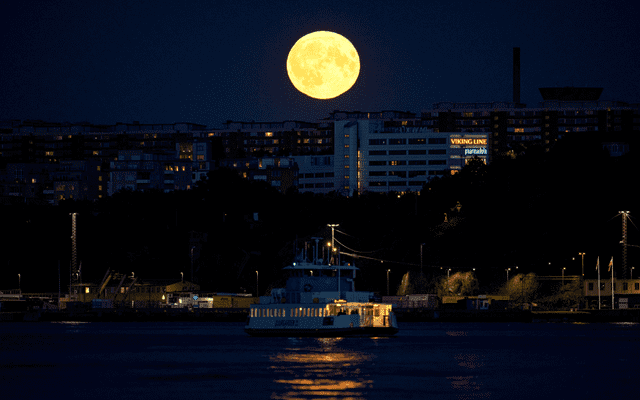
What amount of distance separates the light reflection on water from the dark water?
71 mm

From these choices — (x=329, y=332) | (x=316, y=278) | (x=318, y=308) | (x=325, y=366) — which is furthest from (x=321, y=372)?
(x=316, y=278)

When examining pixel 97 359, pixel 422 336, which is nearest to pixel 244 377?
pixel 97 359

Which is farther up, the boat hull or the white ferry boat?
the white ferry boat

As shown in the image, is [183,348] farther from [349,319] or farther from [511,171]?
[511,171]

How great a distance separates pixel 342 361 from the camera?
243 ft

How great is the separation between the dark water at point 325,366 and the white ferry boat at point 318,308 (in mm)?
1573

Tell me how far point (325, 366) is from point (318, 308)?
20.0 m

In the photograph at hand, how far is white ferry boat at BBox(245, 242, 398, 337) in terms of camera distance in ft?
294

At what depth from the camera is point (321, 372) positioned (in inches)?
2628

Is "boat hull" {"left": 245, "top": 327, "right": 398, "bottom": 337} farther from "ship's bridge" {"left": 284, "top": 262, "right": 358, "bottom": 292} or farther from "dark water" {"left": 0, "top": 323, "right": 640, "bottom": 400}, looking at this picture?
"ship's bridge" {"left": 284, "top": 262, "right": 358, "bottom": 292}

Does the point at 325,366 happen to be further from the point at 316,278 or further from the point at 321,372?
the point at 316,278

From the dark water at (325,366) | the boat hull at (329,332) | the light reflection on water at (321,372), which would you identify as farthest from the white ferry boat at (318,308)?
the light reflection on water at (321,372)

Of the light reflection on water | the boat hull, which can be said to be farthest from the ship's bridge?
the light reflection on water

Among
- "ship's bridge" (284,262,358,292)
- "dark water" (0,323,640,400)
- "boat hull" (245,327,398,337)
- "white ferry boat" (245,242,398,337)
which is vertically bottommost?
"dark water" (0,323,640,400)
